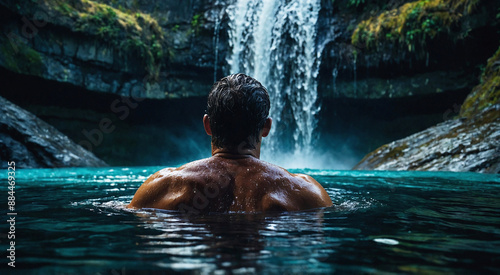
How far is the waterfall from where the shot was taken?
14.5m

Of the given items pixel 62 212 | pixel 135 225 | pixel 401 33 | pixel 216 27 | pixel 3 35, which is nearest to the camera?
pixel 135 225

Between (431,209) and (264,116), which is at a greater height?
(264,116)

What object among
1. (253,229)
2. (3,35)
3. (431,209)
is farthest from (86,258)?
(3,35)

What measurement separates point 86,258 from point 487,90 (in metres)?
10.6

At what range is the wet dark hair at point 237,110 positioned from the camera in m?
2.20

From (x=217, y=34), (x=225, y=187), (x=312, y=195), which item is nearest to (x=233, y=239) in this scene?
(x=225, y=187)

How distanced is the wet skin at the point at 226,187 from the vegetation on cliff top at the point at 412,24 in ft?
38.6

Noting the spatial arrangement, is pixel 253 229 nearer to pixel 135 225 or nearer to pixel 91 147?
pixel 135 225

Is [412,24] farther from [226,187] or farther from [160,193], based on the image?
[160,193]

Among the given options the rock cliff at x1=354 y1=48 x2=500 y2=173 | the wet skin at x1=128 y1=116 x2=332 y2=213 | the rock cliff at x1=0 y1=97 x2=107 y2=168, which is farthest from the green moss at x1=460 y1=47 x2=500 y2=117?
the rock cliff at x1=0 y1=97 x2=107 y2=168

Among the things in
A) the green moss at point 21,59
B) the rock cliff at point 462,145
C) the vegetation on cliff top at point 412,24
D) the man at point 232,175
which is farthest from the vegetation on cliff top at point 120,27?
the man at point 232,175

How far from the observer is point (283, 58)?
1484cm

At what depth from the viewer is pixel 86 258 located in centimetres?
130

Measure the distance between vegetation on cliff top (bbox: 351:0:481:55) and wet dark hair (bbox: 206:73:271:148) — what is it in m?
11.7
